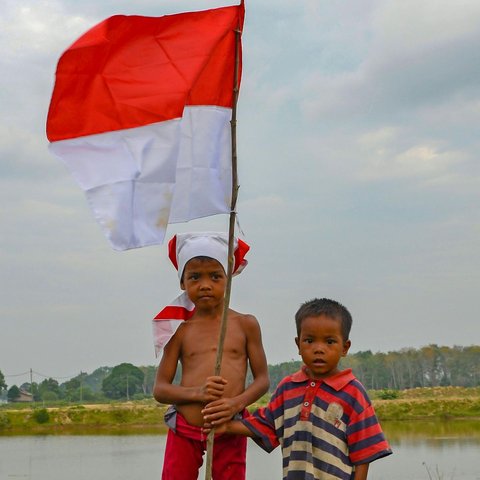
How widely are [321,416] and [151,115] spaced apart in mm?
1322

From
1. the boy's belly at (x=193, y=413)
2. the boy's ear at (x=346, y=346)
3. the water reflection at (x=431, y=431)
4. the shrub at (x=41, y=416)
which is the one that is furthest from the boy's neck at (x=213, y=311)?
the shrub at (x=41, y=416)

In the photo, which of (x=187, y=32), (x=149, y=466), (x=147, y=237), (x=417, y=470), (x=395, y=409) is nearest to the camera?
(x=147, y=237)

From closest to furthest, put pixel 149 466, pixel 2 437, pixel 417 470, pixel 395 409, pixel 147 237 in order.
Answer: pixel 147 237 < pixel 417 470 < pixel 149 466 < pixel 2 437 < pixel 395 409

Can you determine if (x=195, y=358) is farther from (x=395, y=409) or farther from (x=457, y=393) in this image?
(x=457, y=393)

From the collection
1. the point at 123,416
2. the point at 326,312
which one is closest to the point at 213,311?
the point at 326,312

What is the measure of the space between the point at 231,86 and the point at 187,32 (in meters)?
0.28

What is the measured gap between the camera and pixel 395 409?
23812 millimetres

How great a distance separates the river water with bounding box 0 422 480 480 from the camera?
1256 centimetres

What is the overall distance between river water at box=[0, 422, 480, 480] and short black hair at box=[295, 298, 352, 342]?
7.05 m

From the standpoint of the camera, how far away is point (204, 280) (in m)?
3.47

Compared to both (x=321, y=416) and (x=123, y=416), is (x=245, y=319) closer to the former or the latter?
(x=321, y=416)

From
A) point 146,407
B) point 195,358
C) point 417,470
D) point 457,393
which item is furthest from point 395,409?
point 195,358

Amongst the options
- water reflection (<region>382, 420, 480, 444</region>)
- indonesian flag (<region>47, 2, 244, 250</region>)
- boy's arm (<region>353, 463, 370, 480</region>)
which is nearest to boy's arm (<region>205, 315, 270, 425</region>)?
boy's arm (<region>353, 463, 370, 480</region>)

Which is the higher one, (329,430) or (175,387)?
(175,387)
